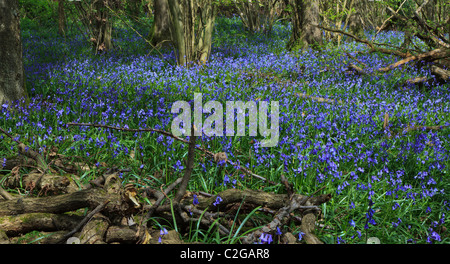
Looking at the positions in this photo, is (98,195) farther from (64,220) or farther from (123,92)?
(123,92)

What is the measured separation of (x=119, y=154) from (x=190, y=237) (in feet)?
4.84

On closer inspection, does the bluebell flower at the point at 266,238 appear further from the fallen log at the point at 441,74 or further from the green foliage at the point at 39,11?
the green foliage at the point at 39,11

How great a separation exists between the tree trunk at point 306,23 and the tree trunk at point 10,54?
22.2ft

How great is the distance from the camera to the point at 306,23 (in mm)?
9602

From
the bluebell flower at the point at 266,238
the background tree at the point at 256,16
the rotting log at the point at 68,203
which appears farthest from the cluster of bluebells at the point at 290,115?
the background tree at the point at 256,16

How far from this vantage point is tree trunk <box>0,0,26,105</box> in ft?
14.8

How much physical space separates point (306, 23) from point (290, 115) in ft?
18.8

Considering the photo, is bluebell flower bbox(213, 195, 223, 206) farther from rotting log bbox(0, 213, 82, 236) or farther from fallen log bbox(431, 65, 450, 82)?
fallen log bbox(431, 65, 450, 82)

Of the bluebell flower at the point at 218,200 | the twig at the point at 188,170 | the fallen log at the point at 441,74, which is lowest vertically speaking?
the bluebell flower at the point at 218,200

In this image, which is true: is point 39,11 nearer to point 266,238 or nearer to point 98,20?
point 98,20

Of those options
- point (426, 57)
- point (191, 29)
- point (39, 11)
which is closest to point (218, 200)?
point (191, 29)

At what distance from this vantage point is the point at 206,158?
3488mm

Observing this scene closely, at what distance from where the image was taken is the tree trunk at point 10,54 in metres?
4.50

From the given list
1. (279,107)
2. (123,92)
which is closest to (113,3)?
(123,92)
